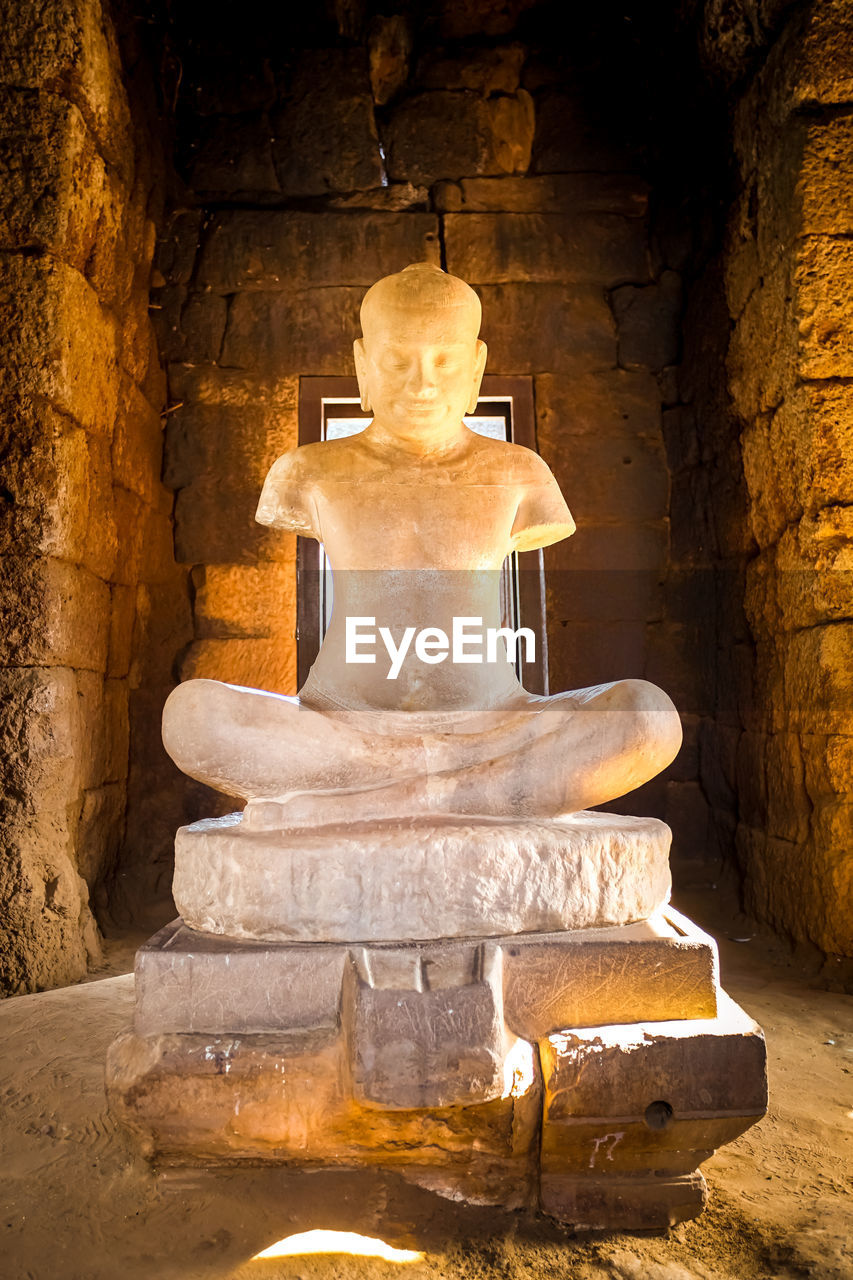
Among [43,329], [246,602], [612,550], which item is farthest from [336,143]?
[612,550]

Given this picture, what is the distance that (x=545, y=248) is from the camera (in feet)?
14.0

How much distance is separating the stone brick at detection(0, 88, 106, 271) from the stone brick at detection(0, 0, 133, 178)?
72 mm

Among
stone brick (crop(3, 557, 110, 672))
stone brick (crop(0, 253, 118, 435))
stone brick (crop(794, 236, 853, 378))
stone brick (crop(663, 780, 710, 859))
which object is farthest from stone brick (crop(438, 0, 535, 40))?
stone brick (crop(663, 780, 710, 859))

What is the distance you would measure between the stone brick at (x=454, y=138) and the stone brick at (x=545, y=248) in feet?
0.86

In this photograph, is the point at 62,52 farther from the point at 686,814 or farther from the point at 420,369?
the point at 686,814

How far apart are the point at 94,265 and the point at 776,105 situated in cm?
269

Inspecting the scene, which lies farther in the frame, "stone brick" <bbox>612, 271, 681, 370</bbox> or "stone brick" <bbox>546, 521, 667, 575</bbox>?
"stone brick" <bbox>612, 271, 681, 370</bbox>

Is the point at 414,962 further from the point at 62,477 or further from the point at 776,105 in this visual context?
the point at 776,105

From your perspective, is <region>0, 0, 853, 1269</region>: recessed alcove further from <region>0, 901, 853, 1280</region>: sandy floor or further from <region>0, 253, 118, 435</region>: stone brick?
<region>0, 901, 853, 1280</region>: sandy floor

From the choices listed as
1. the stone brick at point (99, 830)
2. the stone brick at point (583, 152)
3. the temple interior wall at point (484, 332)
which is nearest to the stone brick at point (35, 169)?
the temple interior wall at point (484, 332)

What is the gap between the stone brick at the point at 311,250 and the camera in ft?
13.9

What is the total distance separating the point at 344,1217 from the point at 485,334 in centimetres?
372

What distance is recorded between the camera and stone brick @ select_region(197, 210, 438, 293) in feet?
13.9

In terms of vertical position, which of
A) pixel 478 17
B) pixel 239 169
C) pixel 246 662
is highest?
pixel 478 17
